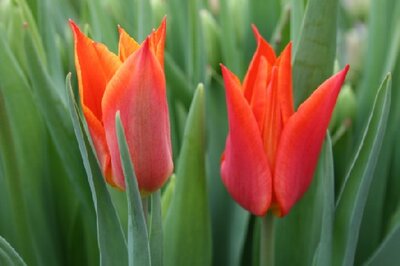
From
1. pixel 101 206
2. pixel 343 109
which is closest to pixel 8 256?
pixel 101 206

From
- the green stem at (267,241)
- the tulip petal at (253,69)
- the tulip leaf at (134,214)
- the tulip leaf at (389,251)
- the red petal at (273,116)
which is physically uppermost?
the tulip petal at (253,69)

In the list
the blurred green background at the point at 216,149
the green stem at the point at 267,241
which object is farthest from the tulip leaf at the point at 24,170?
the green stem at the point at 267,241

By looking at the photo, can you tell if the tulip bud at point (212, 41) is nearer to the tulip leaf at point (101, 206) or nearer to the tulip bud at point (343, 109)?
the tulip bud at point (343, 109)

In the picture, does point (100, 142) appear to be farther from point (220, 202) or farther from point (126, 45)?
point (220, 202)

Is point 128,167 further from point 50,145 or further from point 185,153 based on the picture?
point 50,145

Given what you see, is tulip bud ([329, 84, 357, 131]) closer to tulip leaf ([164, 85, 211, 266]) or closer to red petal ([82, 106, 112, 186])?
tulip leaf ([164, 85, 211, 266])

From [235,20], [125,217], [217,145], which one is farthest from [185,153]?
[235,20]
